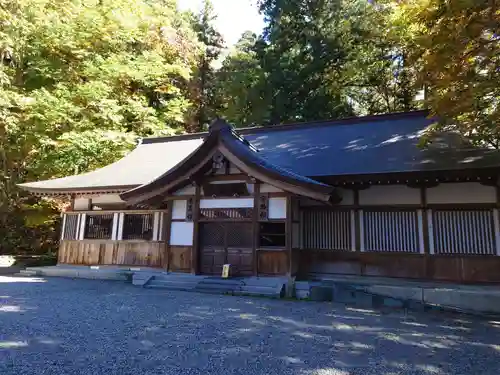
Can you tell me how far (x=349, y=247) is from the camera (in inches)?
404

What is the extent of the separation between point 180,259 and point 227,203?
225 cm

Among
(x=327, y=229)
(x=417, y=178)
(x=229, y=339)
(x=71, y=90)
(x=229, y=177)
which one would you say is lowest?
(x=229, y=339)

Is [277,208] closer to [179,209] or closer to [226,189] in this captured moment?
[226,189]

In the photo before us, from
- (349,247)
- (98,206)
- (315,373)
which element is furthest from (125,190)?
(315,373)

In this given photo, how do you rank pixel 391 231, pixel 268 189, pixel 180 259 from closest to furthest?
1. pixel 391 231
2. pixel 268 189
3. pixel 180 259

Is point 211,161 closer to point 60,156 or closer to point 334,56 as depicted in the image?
point 60,156

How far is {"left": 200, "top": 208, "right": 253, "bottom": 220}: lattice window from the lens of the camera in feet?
33.9

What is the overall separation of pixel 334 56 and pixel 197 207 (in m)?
16.0

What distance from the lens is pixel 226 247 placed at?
10.5 m

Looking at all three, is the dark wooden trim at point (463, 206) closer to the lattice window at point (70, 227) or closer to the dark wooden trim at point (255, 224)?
the dark wooden trim at point (255, 224)

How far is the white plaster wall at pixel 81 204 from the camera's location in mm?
13523

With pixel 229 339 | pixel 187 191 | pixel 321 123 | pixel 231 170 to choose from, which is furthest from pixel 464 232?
pixel 187 191

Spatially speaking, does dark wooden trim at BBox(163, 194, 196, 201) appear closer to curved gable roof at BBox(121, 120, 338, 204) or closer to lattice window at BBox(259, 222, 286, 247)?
curved gable roof at BBox(121, 120, 338, 204)

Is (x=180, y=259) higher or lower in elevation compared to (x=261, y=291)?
higher
